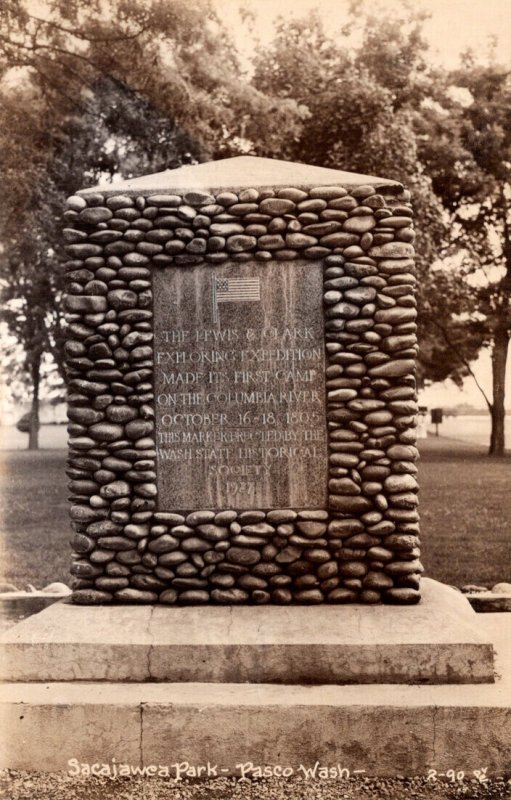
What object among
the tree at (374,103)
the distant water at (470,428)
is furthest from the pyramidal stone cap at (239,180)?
the distant water at (470,428)

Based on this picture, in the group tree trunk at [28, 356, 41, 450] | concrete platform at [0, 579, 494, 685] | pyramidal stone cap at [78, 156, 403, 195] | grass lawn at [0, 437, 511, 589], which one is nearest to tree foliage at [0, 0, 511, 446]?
grass lawn at [0, 437, 511, 589]

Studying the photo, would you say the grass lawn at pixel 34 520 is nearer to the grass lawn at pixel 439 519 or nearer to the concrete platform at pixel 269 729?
the grass lawn at pixel 439 519

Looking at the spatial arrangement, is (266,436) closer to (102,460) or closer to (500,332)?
(102,460)

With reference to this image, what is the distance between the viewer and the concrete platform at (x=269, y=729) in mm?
5059

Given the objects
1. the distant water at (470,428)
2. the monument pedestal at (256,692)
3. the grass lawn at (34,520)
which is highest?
the distant water at (470,428)

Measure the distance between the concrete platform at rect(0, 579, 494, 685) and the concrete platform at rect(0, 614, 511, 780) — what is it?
0.45 feet

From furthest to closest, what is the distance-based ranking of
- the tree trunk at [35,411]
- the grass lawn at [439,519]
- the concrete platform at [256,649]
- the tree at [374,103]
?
the tree trunk at [35,411]
the tree at [374,103]
the grass lawn at [439,519]
the concrete platform at [256,649]

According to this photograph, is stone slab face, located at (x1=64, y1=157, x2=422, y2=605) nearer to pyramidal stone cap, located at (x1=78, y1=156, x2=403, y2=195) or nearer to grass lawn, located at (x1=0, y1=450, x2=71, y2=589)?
pyramidal stone cap, located at (x1=78, y1=156, x2=403, y2=195)

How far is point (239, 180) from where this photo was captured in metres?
6.25

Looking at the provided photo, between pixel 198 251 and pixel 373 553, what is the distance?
8.41ft

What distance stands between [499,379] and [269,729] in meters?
10.5

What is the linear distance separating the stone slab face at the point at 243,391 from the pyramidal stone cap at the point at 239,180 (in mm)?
18

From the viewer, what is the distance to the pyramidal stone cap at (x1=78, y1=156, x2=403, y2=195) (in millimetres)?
6164

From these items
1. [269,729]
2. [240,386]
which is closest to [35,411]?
[240,386]
